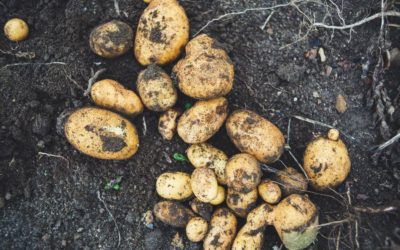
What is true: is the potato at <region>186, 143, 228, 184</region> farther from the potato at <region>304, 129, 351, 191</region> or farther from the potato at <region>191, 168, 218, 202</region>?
the potato at <region>304, 129, 351, 191</region>

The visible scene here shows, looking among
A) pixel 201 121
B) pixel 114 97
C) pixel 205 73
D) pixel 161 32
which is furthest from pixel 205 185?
pixel 161 32

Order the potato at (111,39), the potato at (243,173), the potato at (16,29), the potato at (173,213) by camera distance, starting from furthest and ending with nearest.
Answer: the potato at (16,29)
the potato at (111,39)
the potato at (173,213)
the potato at (243,173)

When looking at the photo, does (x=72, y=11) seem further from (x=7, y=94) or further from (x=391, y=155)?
(x=391, y=155)

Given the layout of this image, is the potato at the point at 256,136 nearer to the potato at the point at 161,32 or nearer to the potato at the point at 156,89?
the potato at the point at 156,89

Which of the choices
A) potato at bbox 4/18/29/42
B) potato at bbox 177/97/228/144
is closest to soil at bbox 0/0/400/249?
potato at bbox 4/18/29/42

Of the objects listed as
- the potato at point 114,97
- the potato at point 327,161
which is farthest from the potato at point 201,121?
the potato at point 327,161

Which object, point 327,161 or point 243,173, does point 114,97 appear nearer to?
point 243,173
